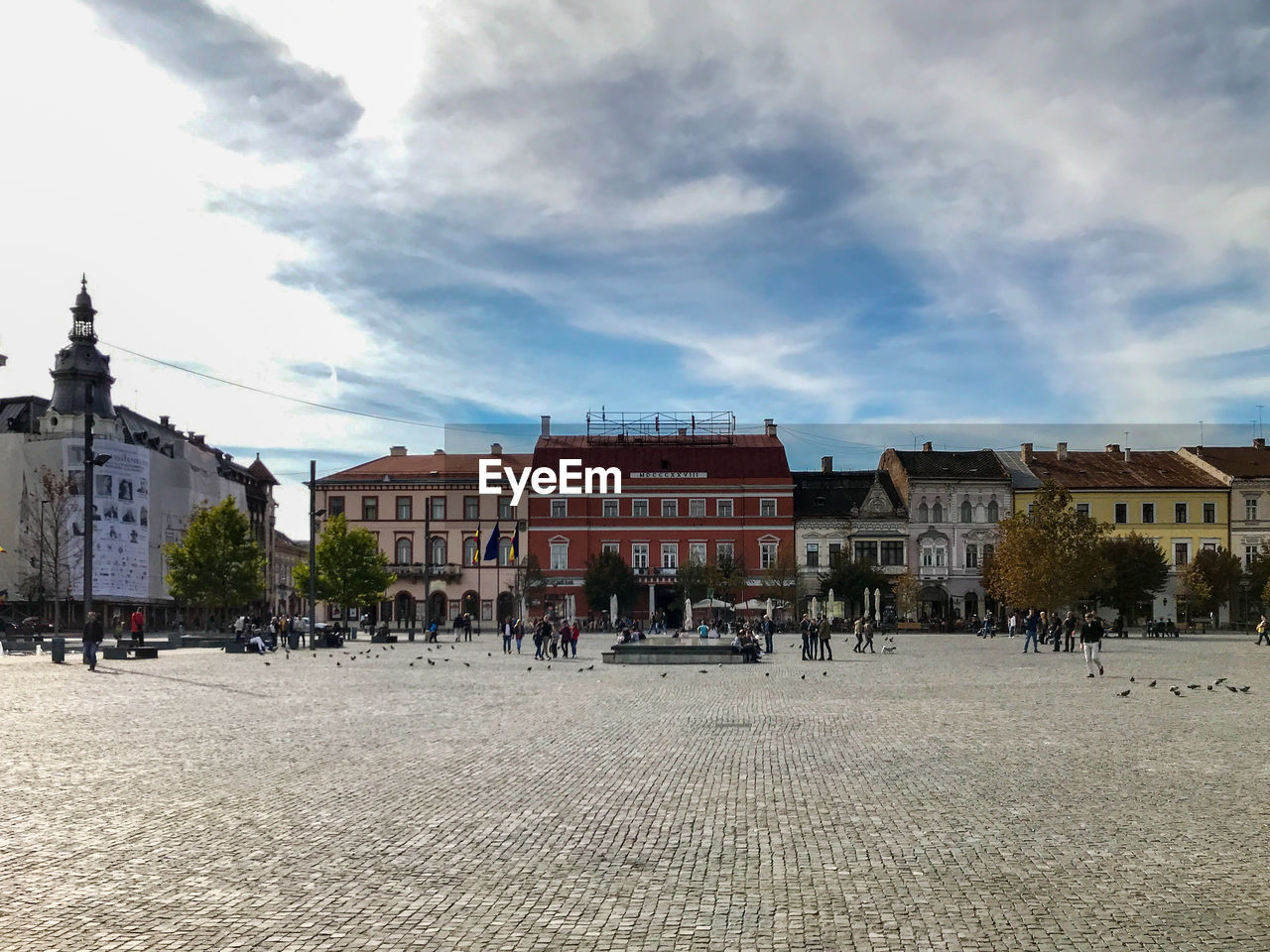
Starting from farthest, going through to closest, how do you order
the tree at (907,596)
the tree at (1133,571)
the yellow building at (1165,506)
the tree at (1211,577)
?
1. the yellow building at (1165,506)
2. the tree at (907,596)
3. the tree at (1211,577)
4. the tree at (1133,571)

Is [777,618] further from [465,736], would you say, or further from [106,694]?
[465,736]

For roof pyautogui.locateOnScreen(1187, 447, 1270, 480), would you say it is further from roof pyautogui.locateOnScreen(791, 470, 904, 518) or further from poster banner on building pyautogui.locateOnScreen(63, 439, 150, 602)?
poster banner on building pyautogui.locateOnScreen(63, 439, 150, 602)

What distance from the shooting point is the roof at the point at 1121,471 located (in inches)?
3391

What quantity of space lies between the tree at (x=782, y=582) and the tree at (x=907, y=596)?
688 centimetres

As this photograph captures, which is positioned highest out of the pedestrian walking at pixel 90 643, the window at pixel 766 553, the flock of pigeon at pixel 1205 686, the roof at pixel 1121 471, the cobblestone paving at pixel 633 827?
the roof at pixel 1121 471

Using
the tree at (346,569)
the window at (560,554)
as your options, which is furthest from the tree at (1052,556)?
the tree at (346,569)

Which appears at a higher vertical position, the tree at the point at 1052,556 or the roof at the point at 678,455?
the roof at the point at 678,455

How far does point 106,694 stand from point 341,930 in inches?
768

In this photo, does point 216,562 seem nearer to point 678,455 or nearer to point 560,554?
point 560,554

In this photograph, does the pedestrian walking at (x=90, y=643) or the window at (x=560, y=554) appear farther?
the window at (x=560, y=554)

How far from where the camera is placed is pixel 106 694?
79.9 ft

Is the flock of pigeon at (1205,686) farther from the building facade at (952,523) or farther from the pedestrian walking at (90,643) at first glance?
the building facade at (952,523)

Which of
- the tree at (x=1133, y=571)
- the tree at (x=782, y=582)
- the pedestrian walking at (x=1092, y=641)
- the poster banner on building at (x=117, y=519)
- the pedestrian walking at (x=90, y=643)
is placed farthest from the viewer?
the tree at (x=782, y=582)

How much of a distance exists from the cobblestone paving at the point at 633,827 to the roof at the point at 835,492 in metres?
66.4
